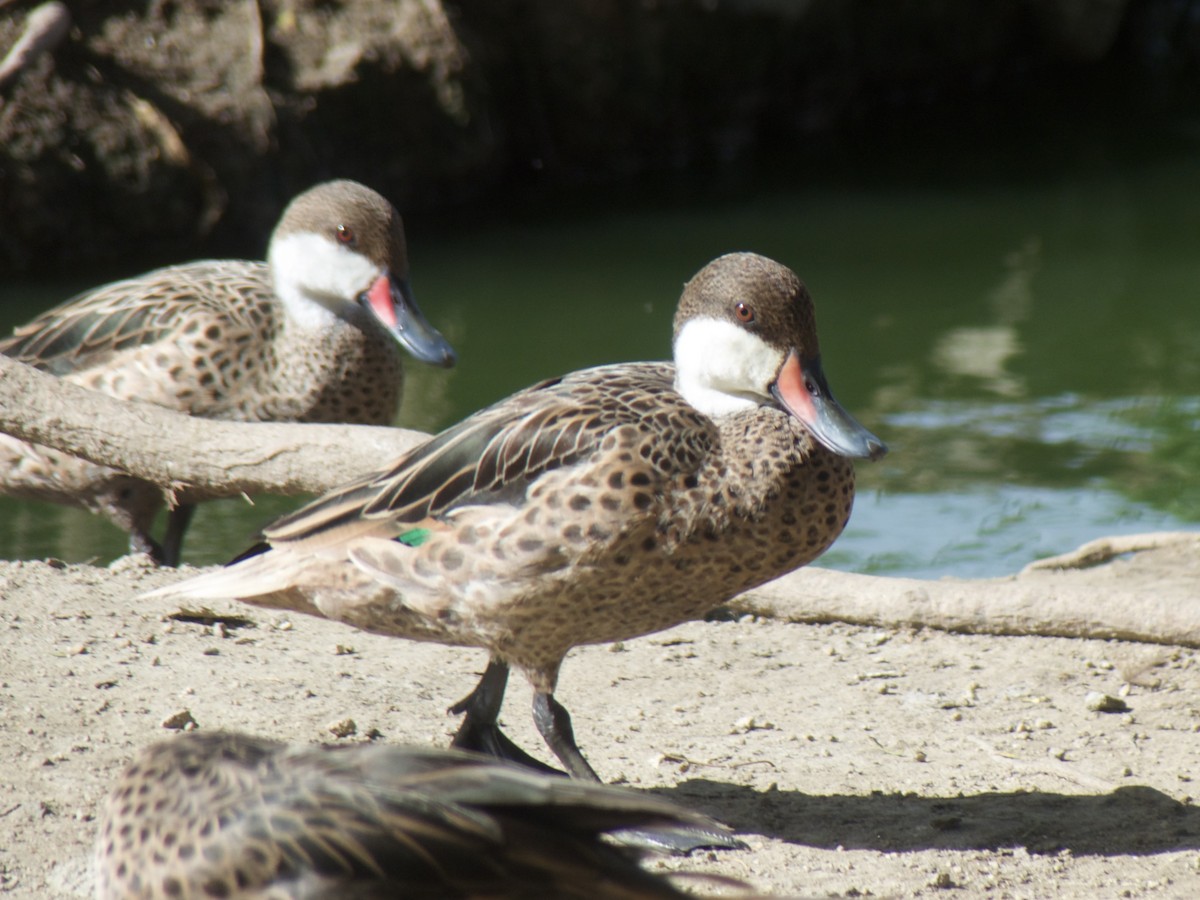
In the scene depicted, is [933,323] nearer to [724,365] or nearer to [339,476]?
[339,476]

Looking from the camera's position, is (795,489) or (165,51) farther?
(165,51)

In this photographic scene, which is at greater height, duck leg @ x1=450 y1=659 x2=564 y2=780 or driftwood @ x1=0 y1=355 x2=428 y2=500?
driftwood @ x1=0 y1=355 x2=428 y2=500

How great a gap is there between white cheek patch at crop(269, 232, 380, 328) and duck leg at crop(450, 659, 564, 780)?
2.04m

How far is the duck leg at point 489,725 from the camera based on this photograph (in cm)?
381

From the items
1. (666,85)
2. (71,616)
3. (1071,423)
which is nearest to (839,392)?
(1071,423)

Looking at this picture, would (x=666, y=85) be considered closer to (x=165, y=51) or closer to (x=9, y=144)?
(x=165, y=51)

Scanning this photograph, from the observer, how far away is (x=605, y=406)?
359 cm

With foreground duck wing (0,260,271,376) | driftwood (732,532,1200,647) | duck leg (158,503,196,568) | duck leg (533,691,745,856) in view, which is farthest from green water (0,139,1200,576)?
duck leg (533,691,745,856)

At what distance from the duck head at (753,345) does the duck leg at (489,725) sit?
0.81 m

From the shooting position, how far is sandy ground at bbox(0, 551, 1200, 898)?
3500 mm

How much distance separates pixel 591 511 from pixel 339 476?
5.33 feet

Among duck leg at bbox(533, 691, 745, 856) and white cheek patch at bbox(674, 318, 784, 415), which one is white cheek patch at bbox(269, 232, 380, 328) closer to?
white cheek patch at bbox(674, 318, 784, 415)

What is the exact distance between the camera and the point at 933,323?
10.2 meters

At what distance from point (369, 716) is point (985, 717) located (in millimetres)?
1691
